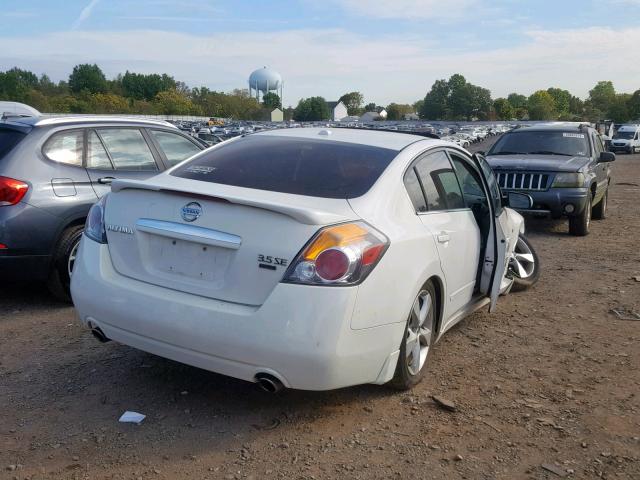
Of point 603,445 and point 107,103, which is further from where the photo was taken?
point 107,103

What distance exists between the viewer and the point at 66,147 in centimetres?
586

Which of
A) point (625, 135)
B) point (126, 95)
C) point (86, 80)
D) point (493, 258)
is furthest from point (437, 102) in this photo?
point (493, 258)

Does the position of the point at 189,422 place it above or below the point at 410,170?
below

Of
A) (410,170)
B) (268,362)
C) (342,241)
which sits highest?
(410,170)

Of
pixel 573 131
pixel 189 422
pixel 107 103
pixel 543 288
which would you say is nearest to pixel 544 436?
pixel 189 422

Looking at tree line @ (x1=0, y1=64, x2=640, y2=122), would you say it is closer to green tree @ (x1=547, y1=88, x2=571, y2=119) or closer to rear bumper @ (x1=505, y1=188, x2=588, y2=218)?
green tree @ (x1=547, y1=88, x2=571, y2=119)

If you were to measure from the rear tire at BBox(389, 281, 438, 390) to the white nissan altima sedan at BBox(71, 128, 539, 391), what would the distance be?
0.01 m

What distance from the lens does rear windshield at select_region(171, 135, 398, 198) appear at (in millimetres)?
3830

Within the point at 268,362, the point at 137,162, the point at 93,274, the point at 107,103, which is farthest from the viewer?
the point at 107,103

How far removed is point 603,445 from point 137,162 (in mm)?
4819

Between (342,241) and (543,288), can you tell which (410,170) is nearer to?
(342,241)

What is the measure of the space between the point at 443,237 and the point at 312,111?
154316 mm

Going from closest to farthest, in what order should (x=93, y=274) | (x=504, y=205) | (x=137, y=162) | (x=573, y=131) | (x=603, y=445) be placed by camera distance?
1. (x=603, y=445)
2. (x=93, y=274)
3. (x=504, y=205)
4. (x=137, y=162)
5. (x=573, y=131)

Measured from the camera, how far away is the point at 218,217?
3469mm
